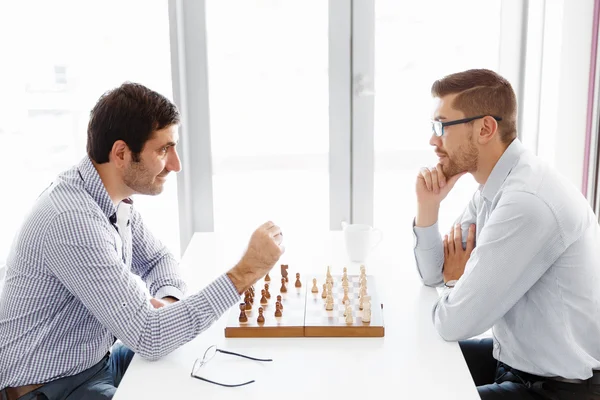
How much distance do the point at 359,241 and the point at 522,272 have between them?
60 cm

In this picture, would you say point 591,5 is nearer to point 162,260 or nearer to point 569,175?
point 569,175

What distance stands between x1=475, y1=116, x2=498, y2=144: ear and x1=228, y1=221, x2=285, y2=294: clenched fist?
63 cm

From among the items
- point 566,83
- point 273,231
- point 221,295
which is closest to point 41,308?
point 221,295

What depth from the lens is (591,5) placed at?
2.71 metres

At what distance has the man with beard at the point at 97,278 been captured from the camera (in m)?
1.46

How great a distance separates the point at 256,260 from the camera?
5.08 ft

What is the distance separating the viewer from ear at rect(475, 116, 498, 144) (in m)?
1.75

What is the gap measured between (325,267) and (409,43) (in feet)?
4.11

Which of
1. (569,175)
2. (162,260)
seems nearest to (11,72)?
(162,260)

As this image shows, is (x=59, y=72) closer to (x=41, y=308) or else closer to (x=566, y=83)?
(x=41, y=308)

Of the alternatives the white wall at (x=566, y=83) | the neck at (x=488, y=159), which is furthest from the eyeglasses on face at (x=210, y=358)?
the white wall at (x=566, y=83)

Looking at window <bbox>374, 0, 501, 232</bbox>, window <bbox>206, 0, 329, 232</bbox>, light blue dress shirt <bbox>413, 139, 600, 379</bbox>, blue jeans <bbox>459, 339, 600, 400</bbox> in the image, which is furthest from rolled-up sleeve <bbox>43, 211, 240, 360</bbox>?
window <bbox>374, 0, 501, 232</bbox>

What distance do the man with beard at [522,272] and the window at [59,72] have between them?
1.50 m

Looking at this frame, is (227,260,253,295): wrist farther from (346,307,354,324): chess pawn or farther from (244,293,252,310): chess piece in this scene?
(346,307,354,324): chess pawn
